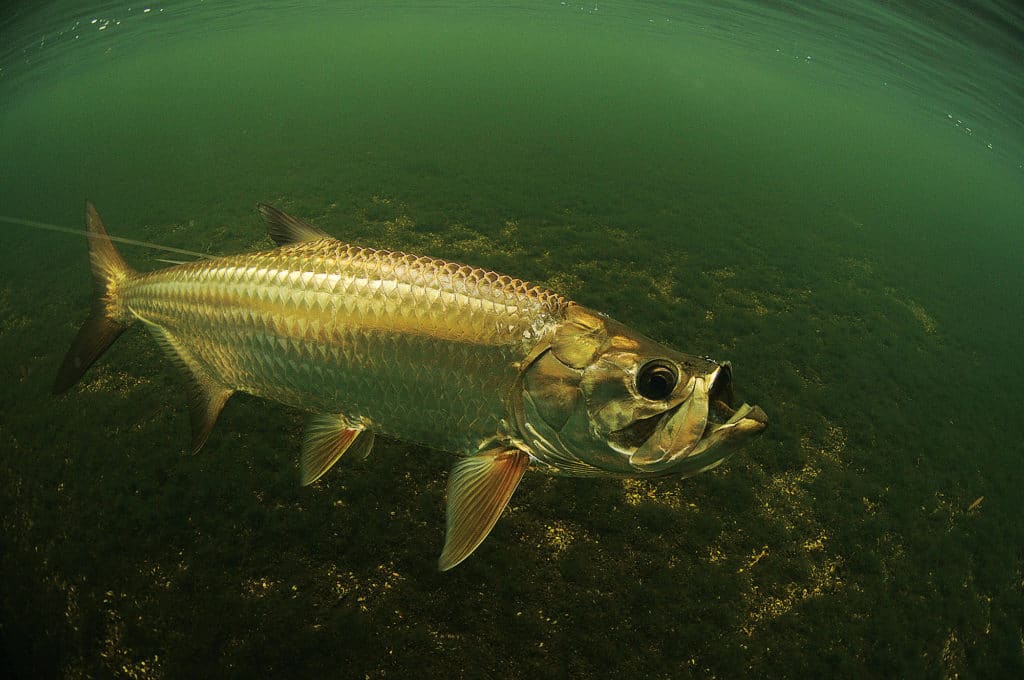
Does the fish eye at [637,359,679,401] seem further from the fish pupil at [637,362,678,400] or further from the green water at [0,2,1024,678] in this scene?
the green water at [0,2,1024,678]

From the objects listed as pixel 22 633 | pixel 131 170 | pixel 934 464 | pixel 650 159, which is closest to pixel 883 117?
pixel 650 159

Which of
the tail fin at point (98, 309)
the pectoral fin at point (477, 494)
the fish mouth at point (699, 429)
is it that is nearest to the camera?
the fish mouth at point (699, 429)

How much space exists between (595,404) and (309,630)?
7.92 feet

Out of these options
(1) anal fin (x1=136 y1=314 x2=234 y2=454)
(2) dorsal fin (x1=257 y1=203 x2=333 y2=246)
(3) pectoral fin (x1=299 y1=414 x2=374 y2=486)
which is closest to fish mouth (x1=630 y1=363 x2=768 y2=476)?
(3) pectoral fin (x1=299 y1=414 x2=374 y2=486)

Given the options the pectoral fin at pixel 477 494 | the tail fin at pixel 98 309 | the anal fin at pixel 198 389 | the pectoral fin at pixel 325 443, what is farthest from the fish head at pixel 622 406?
the tail fin at pixel 98 309

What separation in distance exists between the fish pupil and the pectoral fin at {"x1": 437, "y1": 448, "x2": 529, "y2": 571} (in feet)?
1.98

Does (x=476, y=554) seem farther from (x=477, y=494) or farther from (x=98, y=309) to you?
(x=98, y=309)

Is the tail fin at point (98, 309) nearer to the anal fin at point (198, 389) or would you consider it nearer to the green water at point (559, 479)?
the anal fin at point (198, 389)

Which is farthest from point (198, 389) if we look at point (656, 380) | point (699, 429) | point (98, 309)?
point (699, 429)

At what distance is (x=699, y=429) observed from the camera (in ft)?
5.08

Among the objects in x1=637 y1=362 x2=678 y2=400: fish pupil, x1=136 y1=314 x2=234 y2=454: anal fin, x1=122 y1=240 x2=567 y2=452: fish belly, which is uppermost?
x1=637 y1=362 x2=678 y2=400: fish pupil

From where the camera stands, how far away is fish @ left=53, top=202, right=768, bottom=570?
5.37 feet

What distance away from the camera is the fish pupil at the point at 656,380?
1.62 m

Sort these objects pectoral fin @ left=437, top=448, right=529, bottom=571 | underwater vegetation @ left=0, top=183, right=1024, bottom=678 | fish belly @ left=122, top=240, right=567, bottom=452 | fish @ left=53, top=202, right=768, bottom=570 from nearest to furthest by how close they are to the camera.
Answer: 1. fish @ left=53, top=202, right=768, bottom=570
2. pectoral fin @ left=437, top=448, right=529, bottom=571
3. fish belly @ left=122, top=240, right=567, bottom=452
4. underwater vegetation @ left=0, top=183, right=1024, bottom=678
